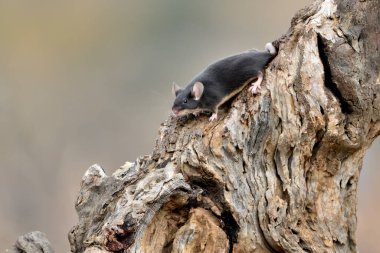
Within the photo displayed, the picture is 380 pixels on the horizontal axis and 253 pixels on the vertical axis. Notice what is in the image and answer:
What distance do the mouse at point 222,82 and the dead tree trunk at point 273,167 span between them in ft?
0.33

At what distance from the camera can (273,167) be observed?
4.26 metres

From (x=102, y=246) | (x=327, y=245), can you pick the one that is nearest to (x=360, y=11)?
(x=327, y=245)

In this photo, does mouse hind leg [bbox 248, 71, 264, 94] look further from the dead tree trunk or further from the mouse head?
the mouse head

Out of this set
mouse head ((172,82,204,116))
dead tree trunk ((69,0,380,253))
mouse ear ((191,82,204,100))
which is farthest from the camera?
mouse ear ((191,82,204,100))

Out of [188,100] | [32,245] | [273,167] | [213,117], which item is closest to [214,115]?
[213,117]

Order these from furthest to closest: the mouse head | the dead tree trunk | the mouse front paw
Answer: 1. the mouse head
2. the mouse front paw
3. the dead tree trunk

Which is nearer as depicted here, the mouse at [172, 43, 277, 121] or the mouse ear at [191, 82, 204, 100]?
the mouse at [172, 43, 277, 121]

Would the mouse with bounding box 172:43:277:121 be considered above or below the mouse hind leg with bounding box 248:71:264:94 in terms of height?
above

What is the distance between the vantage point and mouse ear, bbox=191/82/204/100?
4.83m

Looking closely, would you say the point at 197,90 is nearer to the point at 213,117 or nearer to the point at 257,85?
the point at 213,117

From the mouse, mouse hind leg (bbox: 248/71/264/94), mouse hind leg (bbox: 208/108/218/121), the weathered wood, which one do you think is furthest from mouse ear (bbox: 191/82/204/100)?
the weathered wood

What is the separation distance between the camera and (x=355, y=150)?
4.44m

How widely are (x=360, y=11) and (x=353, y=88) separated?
0.56 meters

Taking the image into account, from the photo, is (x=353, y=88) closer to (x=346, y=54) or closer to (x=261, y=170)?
(x=346, y=54)
